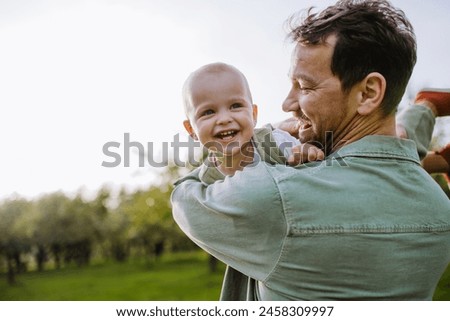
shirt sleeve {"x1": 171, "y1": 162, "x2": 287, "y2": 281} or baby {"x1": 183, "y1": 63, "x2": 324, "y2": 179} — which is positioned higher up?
baby {"x1": 183, "y1": 63, "x2": 324, "y2": 179}

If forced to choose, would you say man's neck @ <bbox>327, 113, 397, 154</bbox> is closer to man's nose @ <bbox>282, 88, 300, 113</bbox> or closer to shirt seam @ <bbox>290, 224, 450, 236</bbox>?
man's nose @ <bbox>282, 88, 300, 113</bbox>

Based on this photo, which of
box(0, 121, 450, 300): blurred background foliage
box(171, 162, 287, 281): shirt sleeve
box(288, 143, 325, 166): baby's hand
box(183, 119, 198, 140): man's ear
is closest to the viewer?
box(171, 162, 287, 281): shirt sleeve

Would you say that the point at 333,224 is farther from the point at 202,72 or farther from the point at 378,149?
the point at 202,72

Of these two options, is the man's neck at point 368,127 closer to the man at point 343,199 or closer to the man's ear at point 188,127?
the man at point 343,199

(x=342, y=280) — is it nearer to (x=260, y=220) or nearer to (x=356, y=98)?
(x=260, y=220)

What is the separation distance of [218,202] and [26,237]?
14278 millimetres

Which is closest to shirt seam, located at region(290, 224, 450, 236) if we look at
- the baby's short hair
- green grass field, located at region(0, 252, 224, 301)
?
the baby's short hair

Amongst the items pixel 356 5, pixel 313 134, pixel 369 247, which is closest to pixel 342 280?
pixel 369 247

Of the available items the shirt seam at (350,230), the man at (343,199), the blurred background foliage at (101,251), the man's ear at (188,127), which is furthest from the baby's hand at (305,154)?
the blurred background foliage at (101,251)

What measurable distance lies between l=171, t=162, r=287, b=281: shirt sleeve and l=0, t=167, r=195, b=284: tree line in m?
10.4

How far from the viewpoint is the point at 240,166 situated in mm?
1471

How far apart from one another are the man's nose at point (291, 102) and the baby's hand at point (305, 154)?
4.3 inches

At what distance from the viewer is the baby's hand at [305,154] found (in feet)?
4.36

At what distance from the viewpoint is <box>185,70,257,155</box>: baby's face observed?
1522 mm
